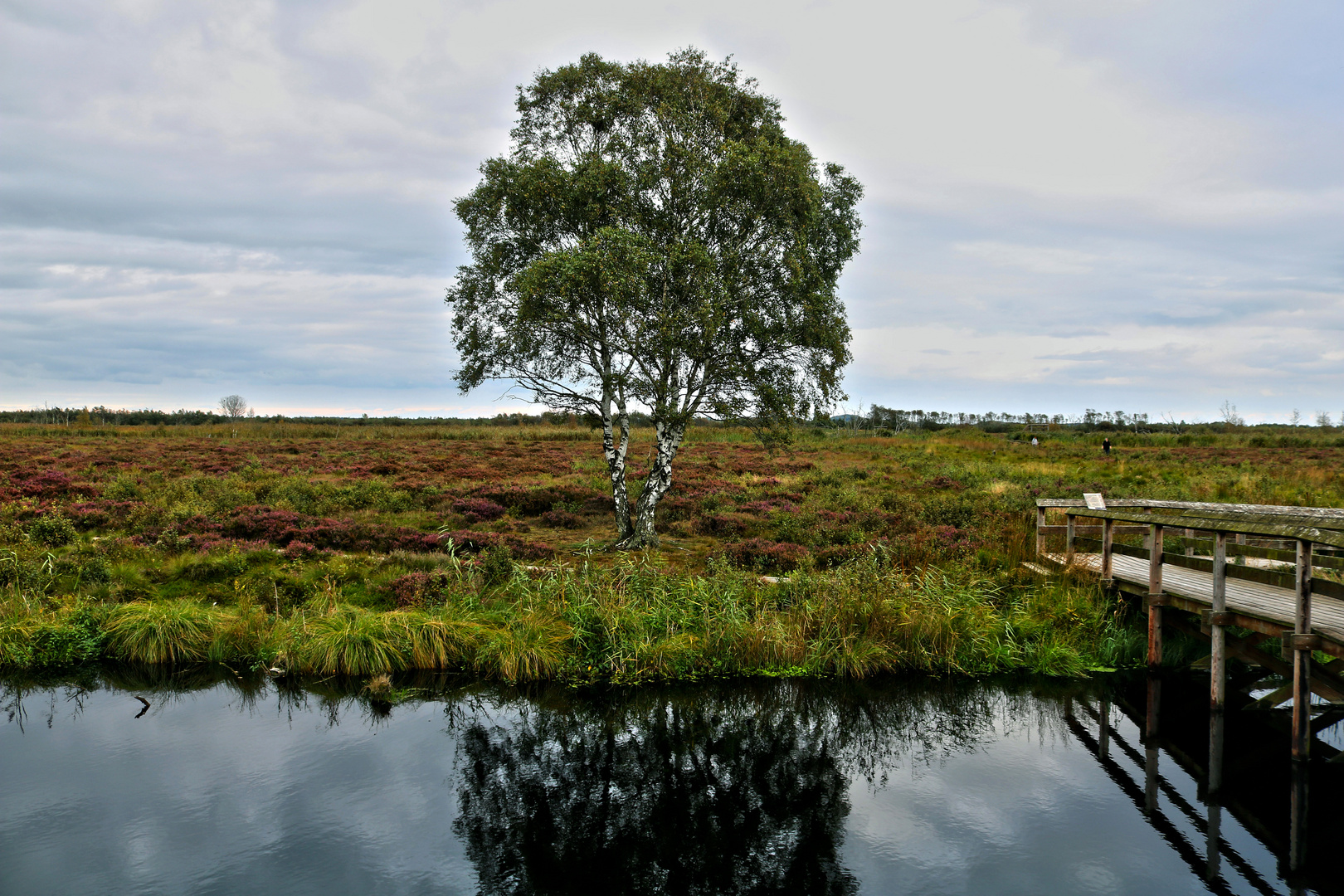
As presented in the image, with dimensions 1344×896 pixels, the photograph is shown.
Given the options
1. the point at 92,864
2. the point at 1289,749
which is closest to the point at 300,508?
the point at 92,864

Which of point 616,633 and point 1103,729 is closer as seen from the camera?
point 1103,729

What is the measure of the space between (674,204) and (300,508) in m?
13.2

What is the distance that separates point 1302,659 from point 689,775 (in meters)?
6.78

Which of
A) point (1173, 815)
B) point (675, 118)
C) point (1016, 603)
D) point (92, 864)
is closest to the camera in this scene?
point (92, 864)

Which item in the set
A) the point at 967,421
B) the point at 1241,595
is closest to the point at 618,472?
the point at 1241,595

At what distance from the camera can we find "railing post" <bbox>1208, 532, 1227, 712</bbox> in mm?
9312

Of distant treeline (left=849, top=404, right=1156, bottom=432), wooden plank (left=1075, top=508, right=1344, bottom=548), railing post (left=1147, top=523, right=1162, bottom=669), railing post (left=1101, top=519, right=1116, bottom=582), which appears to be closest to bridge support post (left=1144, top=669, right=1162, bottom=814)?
railing post (left=1147, top=523, right=1162, bottom=669)

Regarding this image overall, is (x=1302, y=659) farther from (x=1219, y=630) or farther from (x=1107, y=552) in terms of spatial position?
(x=1107, y=552)

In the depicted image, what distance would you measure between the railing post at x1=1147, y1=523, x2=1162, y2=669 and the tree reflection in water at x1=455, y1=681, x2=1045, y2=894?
2432mm

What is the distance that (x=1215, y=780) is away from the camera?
871 cm

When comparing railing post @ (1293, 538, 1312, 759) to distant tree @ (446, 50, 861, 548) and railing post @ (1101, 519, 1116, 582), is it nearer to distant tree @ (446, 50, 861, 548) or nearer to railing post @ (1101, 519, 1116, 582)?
railing post @ (1101, 519, 1116, 582)

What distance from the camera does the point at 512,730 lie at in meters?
9.84

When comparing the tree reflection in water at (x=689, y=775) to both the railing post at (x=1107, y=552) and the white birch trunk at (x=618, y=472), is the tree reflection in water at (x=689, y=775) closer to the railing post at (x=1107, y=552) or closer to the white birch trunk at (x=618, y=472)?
the railing post at (x=1107, y=552)

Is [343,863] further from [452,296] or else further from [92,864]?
[452,296]
